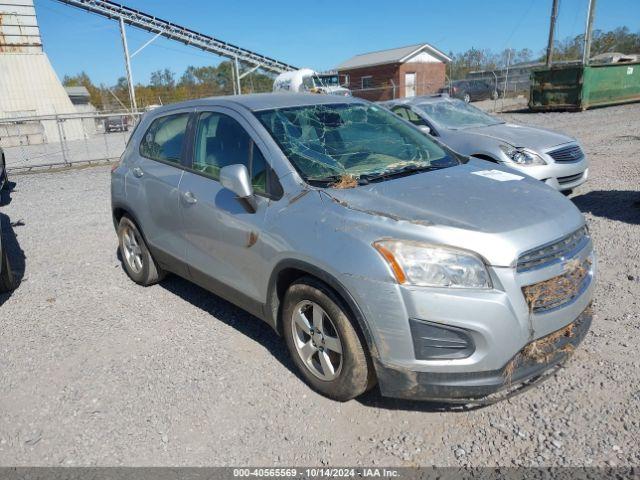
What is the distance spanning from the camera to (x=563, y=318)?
257cm

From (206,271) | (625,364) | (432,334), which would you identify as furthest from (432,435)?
(206,271)

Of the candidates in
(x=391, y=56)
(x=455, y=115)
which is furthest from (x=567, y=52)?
(x=455, y=115)

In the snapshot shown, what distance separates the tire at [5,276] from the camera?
4790 mm

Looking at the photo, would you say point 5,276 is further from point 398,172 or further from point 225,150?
point 398,172

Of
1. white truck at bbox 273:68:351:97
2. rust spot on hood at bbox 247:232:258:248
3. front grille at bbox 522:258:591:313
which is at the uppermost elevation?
white truck at bbox 273:68:351:97

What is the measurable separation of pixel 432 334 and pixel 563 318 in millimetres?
757

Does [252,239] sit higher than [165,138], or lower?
lower

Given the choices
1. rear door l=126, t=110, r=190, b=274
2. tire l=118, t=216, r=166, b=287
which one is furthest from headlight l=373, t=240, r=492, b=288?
tire l=118, t=216, r=166, b=287

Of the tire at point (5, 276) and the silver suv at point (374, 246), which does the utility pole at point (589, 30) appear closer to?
the silver suv at point (374, 246)

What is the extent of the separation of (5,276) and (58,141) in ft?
72.0

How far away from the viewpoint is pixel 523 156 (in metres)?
6.57

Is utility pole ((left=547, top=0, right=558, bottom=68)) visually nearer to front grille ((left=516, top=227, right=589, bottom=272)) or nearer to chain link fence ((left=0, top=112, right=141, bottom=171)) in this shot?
chain link fence ((left=0, top=112, right=141, bottom=171))

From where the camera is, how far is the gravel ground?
2561 millimetres

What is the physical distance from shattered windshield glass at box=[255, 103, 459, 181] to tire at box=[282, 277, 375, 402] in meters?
0.76
